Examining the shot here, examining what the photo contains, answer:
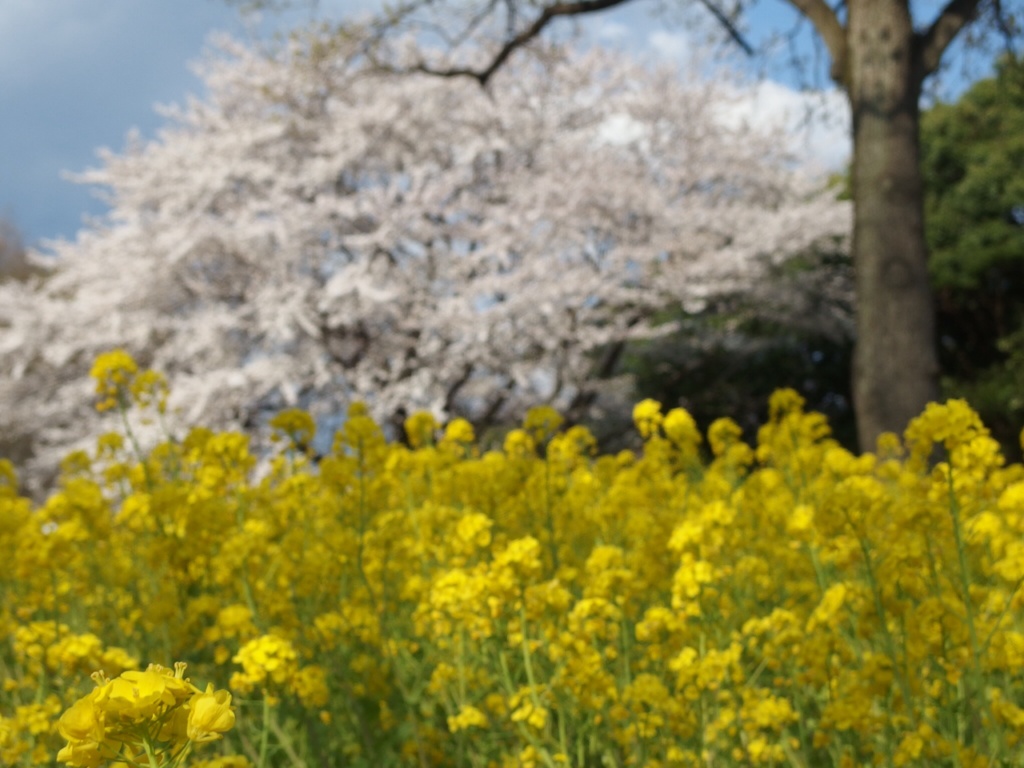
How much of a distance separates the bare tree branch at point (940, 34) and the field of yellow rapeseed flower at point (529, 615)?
4.05 m

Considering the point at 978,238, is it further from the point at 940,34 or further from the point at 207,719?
the point at 207,719

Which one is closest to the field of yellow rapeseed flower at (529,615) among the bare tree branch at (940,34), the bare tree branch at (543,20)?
the bare tree branch at (940,34)

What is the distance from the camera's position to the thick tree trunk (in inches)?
255

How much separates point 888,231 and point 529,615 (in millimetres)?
5348

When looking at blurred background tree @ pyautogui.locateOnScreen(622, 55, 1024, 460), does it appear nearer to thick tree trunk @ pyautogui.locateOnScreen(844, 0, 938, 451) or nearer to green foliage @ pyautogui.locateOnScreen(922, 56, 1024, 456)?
green foliage @ pyautogui.locateOnScreen(922, 56, 1024, 456)

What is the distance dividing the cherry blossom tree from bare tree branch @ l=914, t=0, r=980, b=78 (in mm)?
4328

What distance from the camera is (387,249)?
1101cm

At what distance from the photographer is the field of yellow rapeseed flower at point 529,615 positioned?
6.46ft

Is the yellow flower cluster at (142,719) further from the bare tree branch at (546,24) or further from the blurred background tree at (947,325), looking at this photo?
the blurred background tree at (947,325)

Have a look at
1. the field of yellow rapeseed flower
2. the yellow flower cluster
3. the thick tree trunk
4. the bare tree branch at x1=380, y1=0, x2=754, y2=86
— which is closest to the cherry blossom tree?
the bare tree branch at x1=380, y1=0, x2=754, y2=86

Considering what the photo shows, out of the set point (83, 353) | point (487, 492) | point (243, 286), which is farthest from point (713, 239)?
point (487, 492)

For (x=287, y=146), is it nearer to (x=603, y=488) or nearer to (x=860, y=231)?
(x=860, y=231)

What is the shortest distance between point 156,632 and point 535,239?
8.37 meters

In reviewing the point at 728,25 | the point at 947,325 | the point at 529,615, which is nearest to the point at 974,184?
the point at 947,325
